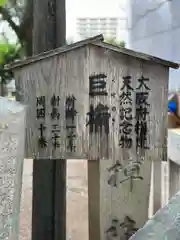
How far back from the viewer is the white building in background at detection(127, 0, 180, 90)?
4.69 meters

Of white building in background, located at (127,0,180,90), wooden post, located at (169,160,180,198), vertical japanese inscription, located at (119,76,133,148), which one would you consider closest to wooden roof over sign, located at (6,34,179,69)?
vertical japanese inscription, located at (119,76,133,148)

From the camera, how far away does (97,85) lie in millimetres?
1915

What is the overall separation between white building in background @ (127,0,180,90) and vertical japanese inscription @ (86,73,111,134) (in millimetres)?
2632

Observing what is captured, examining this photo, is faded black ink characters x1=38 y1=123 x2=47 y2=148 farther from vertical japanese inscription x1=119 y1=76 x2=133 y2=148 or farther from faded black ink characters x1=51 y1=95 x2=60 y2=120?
vertical japanese inscription x1=119 y1=76 x2=133 y2=148

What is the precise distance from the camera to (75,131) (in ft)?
6.34

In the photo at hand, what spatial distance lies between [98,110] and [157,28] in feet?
12.6

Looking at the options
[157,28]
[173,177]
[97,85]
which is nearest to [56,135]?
[97,85]

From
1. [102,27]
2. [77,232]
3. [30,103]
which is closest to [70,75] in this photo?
[30,103]

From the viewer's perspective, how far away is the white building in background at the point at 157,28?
4.69 m

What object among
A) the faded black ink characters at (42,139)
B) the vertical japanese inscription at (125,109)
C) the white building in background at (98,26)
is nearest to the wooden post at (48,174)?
the faded black ink characters at (42,139)

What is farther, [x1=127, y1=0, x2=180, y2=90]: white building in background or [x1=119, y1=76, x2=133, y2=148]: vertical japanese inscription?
[x1=127, y1=0, x2=180, y2=90]: white building in background

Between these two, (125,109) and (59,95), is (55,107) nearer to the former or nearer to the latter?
(59,95)

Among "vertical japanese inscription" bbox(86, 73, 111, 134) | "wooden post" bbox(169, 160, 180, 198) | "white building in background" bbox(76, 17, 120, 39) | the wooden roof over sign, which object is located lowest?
"wooden post" bbox(169, 160, 180, 198)

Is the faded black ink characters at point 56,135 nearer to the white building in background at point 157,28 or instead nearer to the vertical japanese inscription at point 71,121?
the vertical japanese inscription at point 71,121
